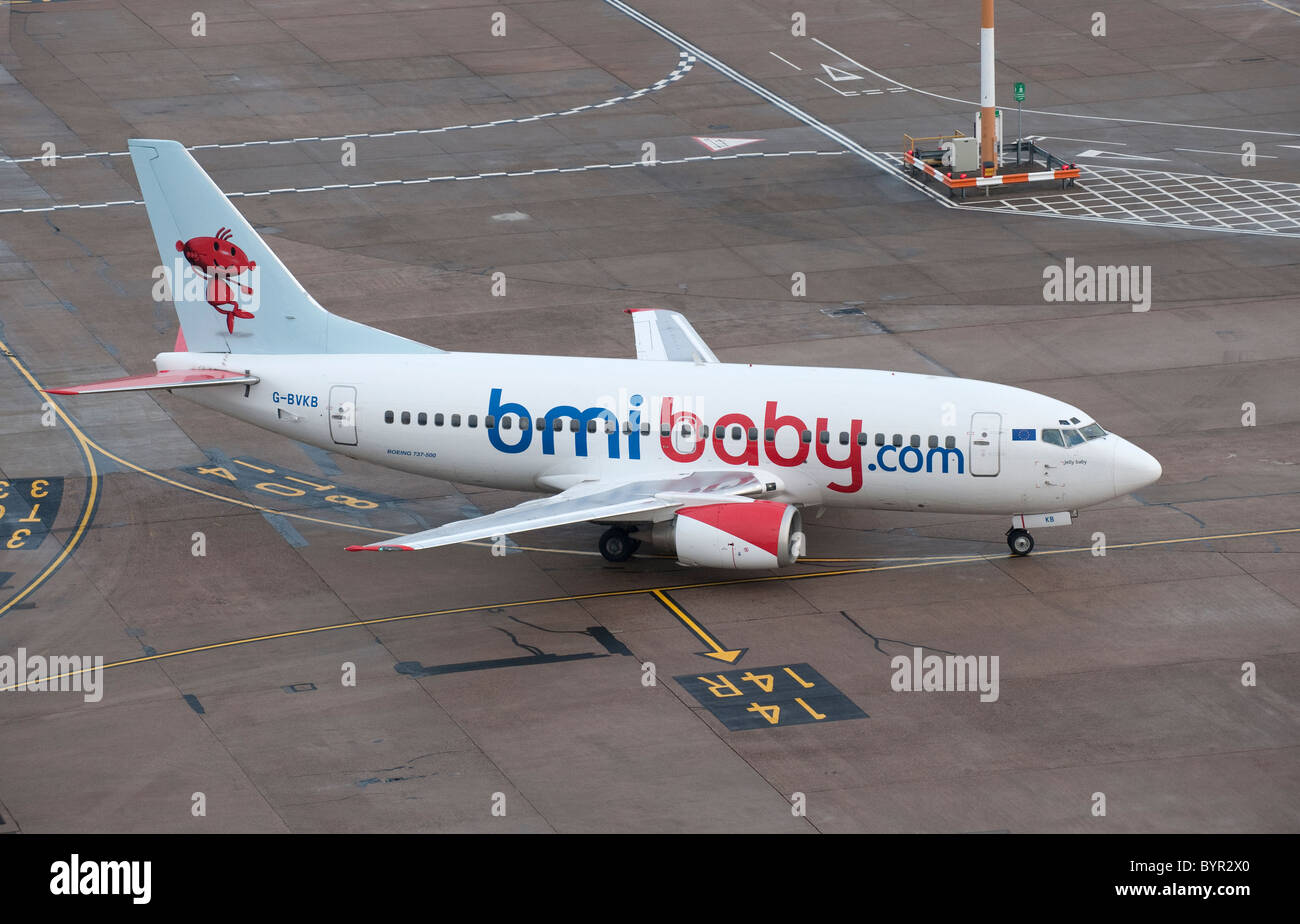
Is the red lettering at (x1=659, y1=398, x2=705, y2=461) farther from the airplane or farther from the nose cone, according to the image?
the nose cone

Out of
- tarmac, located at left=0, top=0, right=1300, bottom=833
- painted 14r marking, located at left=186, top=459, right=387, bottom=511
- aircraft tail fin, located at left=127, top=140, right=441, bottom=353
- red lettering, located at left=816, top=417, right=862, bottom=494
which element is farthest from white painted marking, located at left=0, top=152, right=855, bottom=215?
red lettering, located at left=816, top=417, right=862, bottom=494

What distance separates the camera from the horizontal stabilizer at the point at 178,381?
51562 millimetres

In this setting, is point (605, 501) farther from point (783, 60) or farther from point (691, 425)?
point (783, 60)

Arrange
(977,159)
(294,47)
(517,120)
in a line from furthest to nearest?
(294,47), (517,120), (977,159)

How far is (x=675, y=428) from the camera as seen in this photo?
51.3m

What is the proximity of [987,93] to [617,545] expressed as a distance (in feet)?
116

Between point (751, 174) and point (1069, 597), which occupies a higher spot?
point (751, 174)

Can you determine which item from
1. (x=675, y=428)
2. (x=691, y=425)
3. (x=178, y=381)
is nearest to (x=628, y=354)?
(x=675, y=428)

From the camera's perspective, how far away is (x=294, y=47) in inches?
3915

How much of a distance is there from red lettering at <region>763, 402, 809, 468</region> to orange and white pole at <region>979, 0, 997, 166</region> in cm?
3161

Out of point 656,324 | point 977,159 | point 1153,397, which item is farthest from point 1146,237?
point 656,324

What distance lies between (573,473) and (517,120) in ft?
135

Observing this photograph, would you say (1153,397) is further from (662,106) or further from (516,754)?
(662,106)

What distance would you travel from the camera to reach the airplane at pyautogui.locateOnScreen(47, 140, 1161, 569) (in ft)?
165
